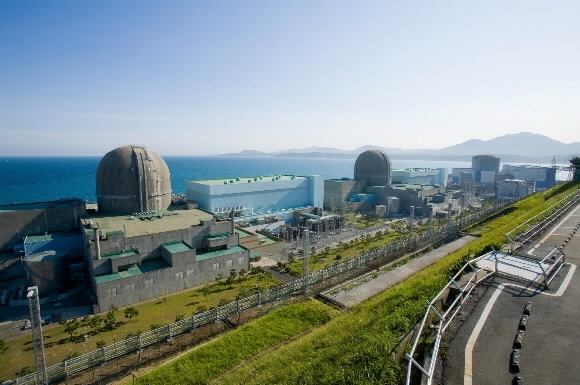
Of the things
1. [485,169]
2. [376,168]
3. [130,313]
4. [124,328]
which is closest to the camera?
[124,328]

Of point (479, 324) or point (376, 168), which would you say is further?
point (376, 168)

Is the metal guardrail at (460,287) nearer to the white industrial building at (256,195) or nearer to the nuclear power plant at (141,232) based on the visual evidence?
the nuclear power plant at (141,232)

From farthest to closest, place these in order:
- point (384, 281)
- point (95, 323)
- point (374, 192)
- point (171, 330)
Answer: point (374, 192), point (95, 323), point (384, 281), point (171, 330)

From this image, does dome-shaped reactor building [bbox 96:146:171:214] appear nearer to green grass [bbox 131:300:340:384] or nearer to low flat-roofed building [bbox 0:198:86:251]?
low flat-roofed building [bbox 0:198:86:251]

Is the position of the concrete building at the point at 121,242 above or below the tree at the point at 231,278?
above

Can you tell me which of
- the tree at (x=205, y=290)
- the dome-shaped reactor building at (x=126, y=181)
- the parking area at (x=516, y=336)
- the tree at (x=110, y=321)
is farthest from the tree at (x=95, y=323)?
the parking area at (x=516, y=336)

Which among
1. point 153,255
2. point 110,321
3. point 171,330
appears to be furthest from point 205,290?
point 171,330

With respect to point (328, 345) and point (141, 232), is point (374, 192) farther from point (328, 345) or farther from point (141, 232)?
point (328, 345)

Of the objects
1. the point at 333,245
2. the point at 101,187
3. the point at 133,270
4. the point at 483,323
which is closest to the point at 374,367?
the point at 483,323
